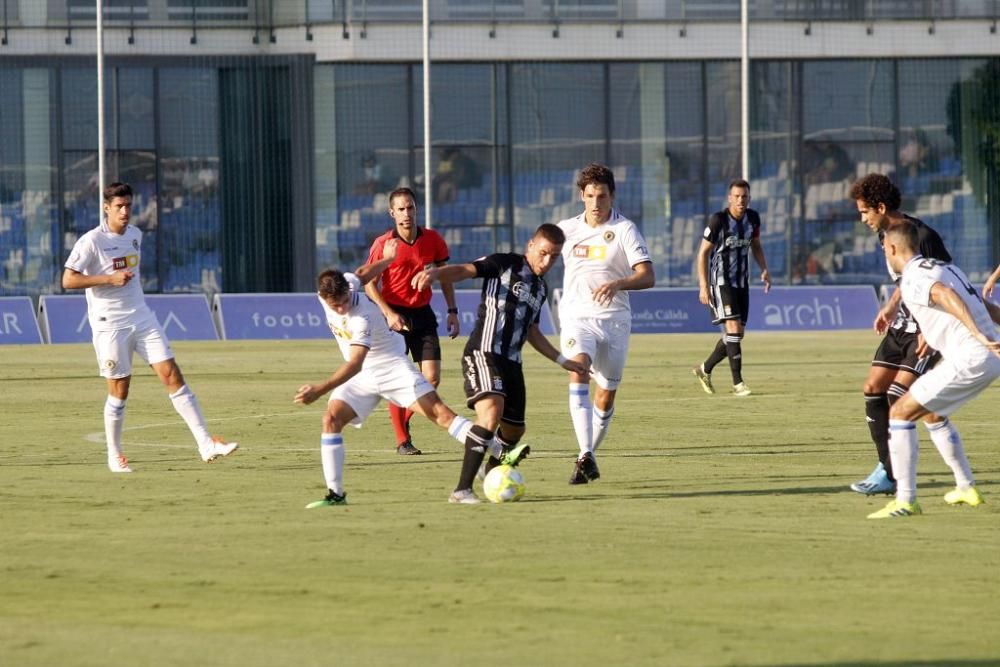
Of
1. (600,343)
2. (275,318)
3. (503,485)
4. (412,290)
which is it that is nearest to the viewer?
(503,485)

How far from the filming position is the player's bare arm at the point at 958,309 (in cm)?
1046

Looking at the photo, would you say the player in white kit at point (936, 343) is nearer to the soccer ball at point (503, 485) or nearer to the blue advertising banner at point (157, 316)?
the soccer ball at point (503, 485)

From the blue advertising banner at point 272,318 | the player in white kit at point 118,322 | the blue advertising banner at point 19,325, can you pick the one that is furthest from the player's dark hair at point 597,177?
the blue advertising banner at point 19,325

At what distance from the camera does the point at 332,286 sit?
1141 cm

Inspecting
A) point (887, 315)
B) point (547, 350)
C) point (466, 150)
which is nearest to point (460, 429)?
point (547, 350)

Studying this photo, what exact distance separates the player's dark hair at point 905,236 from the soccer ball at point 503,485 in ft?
9.18

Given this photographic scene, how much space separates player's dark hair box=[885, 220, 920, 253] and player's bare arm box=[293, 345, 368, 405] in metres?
3.24

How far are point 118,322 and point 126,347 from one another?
0.65ft

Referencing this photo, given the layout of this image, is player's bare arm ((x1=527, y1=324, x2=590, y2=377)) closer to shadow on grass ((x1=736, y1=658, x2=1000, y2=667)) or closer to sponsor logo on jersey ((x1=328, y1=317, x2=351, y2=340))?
sponsor logo on jersey ((x1=328, y1=317, x2=351, y2=340))

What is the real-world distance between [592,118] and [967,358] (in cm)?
3389

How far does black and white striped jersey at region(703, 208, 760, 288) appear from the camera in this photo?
21.0 metres

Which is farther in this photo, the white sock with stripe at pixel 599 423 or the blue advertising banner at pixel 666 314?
the blue advertising banner at pixel 666 314

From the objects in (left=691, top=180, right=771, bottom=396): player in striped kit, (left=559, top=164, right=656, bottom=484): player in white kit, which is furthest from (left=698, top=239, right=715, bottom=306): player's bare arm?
(left=559, top=164, right=656, bottom=484): player in white kit

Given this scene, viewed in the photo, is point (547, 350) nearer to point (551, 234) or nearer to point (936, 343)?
point (551, 234)
